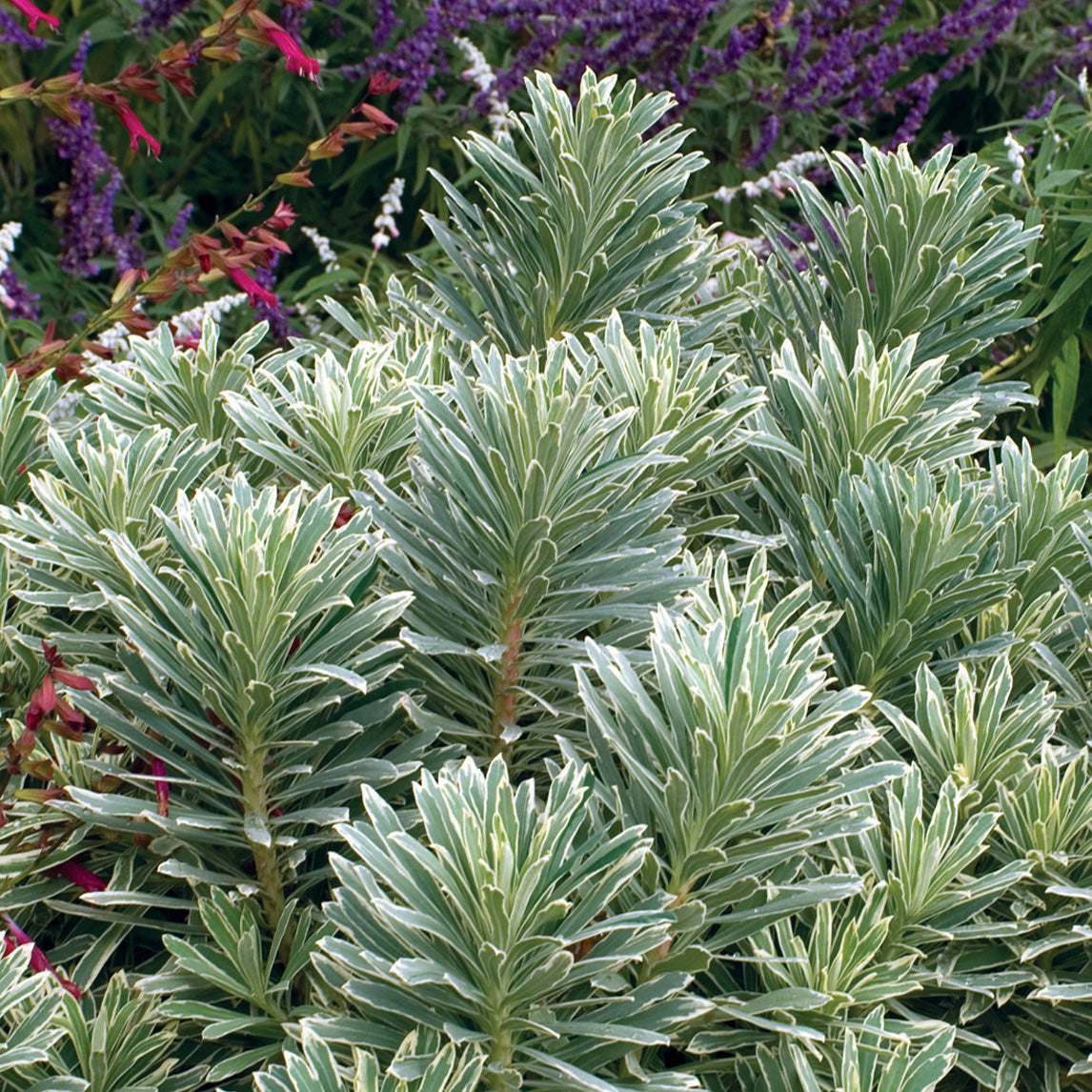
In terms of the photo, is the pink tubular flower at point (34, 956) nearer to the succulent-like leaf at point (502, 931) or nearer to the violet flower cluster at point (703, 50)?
the succulent-like leaf at point (502, 931)

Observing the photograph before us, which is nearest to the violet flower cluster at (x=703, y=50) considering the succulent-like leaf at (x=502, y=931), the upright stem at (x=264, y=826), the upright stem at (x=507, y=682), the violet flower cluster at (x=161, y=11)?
the violet flower cluster at (x=161, y=11)

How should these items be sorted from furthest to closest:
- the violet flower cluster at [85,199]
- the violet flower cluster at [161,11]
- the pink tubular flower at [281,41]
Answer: the violet flower cluster at [161,11] → the violet flower cluster at [85,199] → the pink tubular flower at [281,41]

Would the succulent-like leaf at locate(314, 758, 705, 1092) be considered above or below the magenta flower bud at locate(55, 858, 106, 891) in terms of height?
above

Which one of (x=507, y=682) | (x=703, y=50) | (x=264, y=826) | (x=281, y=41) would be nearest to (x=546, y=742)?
(x=507, y=682)

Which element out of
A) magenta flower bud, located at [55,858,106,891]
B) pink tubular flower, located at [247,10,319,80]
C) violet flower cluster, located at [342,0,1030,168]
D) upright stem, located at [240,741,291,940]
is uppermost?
violet flower cluster, located at [342,0,1030,168]

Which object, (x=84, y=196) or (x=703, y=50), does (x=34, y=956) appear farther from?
(x=703, y=50)

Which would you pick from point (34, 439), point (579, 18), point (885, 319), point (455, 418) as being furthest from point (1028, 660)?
point (579, 18)

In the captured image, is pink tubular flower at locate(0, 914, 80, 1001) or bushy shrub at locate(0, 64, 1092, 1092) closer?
bushy shrub at locate(0, 64, 1092, 1092)

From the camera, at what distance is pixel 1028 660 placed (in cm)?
109

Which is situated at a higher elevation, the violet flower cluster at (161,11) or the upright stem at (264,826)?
the violet flower cluster at (161,11)

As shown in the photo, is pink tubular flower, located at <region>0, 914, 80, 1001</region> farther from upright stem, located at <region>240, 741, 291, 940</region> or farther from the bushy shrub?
upright stem, located at <region>240, 741, 291, 940</region>

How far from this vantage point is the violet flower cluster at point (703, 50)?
3293 mm

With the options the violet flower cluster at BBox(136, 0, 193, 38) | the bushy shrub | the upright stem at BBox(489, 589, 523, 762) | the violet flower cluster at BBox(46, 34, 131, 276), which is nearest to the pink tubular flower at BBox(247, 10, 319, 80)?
the bushy shrub

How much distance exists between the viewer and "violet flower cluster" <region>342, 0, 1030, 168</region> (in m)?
3.29
